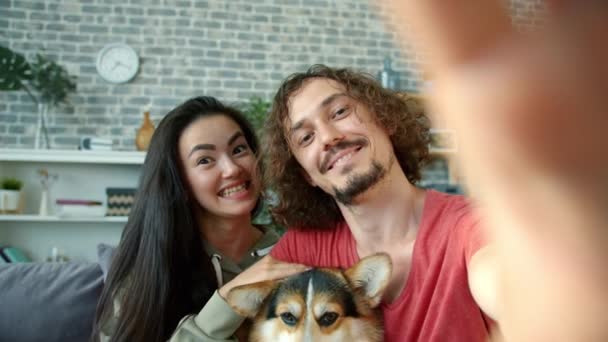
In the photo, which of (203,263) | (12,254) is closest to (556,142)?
(203,263)

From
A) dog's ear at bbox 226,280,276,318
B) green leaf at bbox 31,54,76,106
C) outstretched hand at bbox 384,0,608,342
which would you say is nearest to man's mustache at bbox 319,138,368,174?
dog's ear at bbox 226,280,276,318

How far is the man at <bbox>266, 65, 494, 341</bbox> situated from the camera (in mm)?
865

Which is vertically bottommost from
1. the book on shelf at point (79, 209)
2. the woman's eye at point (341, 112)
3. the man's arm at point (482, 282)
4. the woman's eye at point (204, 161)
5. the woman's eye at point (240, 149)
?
the book on shelf at point (79, 209)

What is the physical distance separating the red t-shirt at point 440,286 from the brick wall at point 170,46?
2.96 meters

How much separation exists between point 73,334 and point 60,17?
9.20 ft

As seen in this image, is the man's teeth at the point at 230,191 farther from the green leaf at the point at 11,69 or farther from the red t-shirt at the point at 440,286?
the green leaf at the point at 11,69

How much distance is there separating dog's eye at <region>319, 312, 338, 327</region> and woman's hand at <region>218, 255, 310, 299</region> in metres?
0.11

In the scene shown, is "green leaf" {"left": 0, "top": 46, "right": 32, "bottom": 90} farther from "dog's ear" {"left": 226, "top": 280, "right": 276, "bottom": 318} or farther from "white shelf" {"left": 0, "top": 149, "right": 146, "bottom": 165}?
"dog's ear" {"left": 226, "top": 280, "right": 276, "bottom": 318}

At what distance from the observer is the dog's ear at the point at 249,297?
960 mm

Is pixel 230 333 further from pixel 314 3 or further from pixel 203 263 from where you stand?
pixel 314 3

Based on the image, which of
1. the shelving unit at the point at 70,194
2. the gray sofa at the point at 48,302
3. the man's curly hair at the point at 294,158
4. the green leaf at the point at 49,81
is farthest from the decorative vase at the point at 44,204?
the man's curly hair at the point at 294,158

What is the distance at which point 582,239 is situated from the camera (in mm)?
264

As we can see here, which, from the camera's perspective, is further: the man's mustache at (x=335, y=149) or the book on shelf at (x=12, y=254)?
the book on shelf at (x=12, y=254)

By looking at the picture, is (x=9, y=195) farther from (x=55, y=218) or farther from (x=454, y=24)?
(x=454, y=24)
